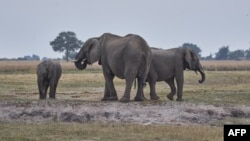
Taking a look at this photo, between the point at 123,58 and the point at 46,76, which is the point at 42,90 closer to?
the point at 46,76

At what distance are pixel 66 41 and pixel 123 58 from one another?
438ft

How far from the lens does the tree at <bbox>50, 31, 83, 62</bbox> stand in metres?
A: 153

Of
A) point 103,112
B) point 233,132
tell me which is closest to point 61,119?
point 103,112

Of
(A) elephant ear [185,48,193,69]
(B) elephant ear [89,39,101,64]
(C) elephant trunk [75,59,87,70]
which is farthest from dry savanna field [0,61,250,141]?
(C) elephant trunk [75,59,87,70]

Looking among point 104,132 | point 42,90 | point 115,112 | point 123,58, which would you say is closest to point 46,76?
point 42,90

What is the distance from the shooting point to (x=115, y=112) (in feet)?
66.0

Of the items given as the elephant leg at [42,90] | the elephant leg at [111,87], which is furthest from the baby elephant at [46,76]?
the elephant leg at [111,87]

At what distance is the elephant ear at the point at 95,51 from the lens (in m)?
23.4

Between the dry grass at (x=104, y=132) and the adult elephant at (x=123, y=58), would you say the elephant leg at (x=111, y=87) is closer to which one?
the adult elephant at (x=123, y=58)

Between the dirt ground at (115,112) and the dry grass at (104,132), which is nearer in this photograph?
the dry grass at (104,132)

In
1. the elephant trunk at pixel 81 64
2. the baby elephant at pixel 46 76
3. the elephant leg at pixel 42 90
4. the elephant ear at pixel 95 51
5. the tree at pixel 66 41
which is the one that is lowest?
Answer: the elephant leg at pixel 42 90

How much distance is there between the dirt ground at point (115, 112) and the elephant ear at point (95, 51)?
8.82 feet

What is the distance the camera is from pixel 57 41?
154750 millimetres

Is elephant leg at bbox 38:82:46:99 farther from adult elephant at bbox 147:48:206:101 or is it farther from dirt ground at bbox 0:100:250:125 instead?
dirt ground at bbox 0:100:250:125
